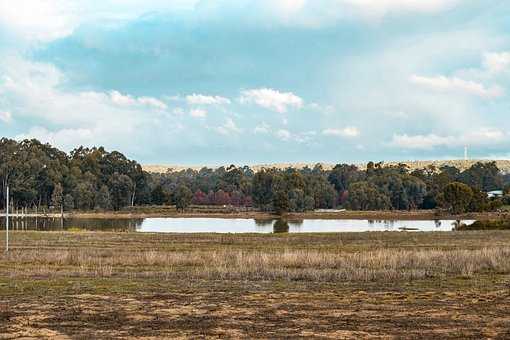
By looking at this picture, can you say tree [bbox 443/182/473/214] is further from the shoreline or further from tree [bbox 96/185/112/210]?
tree [bbox 96/185/112/210]

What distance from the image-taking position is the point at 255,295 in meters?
18.9

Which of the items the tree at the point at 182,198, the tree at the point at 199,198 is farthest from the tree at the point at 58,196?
the tree at the point at 199,198

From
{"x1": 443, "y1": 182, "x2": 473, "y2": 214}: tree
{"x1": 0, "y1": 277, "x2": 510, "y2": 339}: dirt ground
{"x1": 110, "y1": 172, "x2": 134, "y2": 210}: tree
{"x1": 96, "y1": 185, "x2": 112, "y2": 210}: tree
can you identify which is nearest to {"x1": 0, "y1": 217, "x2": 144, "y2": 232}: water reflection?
{"x1": 0, "y1": 277, "x2": 510, "y2": 339}: dirt ground

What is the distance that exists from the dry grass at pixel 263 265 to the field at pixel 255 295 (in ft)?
0.15

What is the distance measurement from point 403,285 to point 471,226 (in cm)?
5128

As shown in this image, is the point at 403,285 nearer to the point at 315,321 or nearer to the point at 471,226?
the point at 315,321

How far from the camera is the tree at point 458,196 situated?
117 metres

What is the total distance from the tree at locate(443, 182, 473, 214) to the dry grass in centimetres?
8865

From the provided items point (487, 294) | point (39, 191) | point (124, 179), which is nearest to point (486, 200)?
point (124, 179)

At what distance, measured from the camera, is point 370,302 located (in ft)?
57.5

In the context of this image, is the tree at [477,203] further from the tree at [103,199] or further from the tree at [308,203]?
Answer: the tree at [103,199]

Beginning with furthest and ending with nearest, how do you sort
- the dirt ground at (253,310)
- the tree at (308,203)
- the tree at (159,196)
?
1. the tree at (159,196)
2. the tree at (308,203)
3. the dirt ground at (253,310)

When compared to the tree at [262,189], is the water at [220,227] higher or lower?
lower

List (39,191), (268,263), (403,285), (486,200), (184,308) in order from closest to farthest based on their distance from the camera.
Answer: (184,308)
(403,285)
(268,263)
(486,200)
(39,191)
